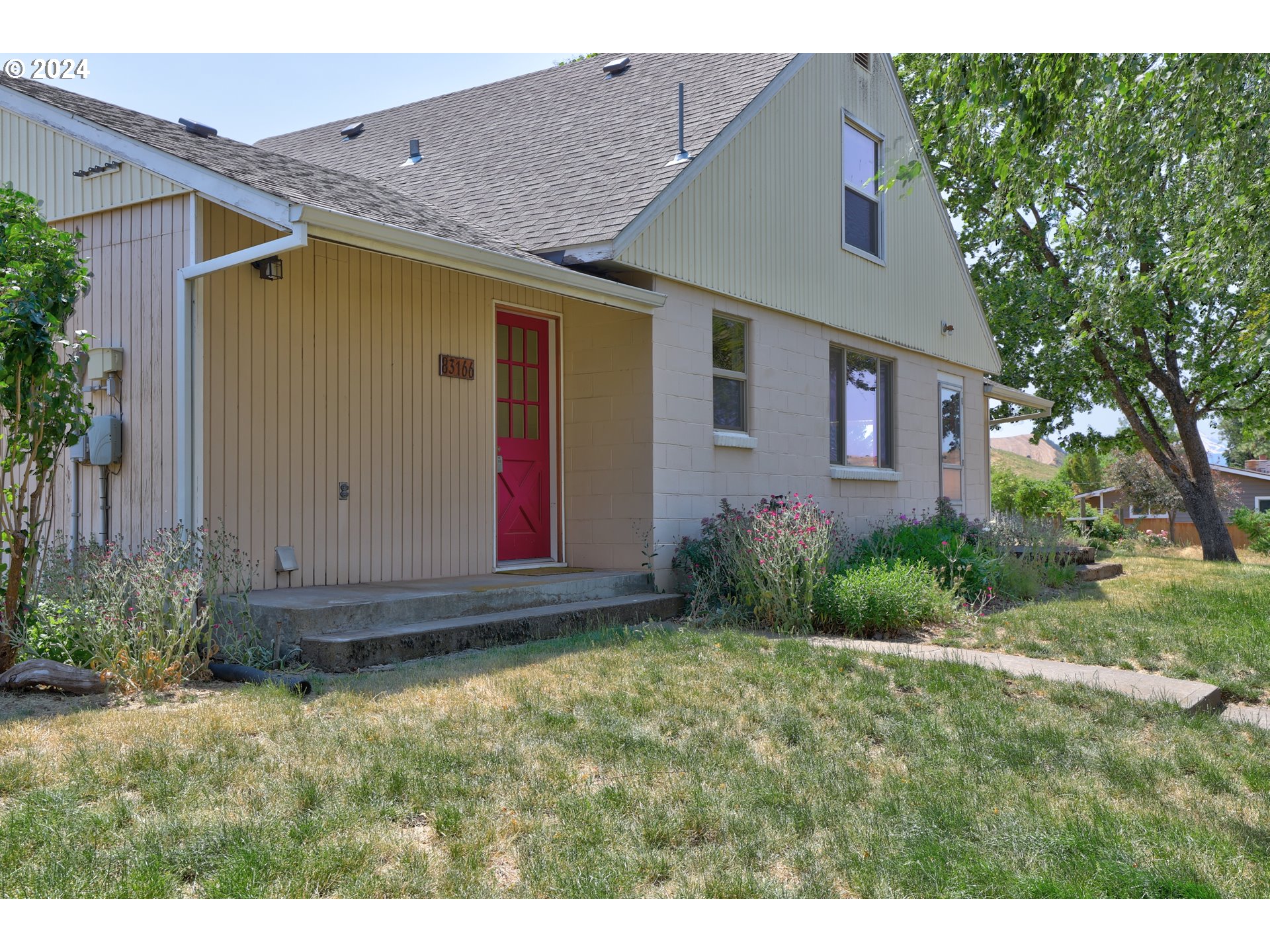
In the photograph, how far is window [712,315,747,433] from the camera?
10.4 meters

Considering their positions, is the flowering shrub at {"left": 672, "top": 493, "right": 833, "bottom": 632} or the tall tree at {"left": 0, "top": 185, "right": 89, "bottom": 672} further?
the flowering shrub at {"left": 672, "top": 493, "right": 833, "bottom": 632}

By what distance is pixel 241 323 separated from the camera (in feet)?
23.9

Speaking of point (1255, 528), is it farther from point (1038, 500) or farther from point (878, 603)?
point (878, 603)

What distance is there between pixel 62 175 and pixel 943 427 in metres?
11.6

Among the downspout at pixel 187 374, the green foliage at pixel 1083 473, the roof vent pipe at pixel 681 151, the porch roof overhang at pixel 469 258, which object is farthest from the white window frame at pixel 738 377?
the green foliage at pixel 1083 473

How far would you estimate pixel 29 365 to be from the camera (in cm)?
590

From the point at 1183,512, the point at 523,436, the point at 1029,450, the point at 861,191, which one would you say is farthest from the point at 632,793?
the point at 1029,450

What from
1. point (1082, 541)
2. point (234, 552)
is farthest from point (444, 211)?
point (1082, 541)

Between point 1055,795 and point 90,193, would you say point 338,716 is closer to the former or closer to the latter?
point 1055,795

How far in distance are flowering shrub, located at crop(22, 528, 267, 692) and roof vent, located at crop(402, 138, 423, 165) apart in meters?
7.14

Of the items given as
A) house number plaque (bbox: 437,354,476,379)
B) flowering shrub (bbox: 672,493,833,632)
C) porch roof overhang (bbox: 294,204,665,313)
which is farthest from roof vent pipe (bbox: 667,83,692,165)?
flowering shrub (bbox: 672,493,833,632)

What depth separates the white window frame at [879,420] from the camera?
484 inches

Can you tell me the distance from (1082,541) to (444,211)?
37.1 feet

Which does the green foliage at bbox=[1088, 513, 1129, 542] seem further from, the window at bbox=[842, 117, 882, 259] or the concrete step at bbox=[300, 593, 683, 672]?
the concrete step at bbox=[300, 593, 683, 672]
